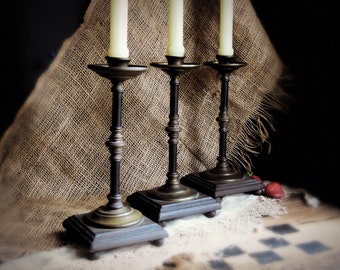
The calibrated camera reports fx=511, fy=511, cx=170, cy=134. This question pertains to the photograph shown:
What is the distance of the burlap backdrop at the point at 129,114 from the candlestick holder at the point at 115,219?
0.16m

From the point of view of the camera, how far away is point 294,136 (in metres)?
Result: 1.36

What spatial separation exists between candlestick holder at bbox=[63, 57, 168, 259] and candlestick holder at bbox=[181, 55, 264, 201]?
254 millimetres

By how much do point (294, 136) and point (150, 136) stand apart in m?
0.39

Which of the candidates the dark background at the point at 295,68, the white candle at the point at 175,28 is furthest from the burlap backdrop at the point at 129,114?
the white candle at the point at 175,28

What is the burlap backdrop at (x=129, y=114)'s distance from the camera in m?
1.22

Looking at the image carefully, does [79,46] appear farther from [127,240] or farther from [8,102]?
[127,240]

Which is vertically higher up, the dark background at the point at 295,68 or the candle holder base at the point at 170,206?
the dark background at the point at 295,68

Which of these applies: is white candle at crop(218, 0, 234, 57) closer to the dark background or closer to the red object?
the dark background

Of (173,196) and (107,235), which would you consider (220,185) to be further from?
(107,235)

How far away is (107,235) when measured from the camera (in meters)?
0.94

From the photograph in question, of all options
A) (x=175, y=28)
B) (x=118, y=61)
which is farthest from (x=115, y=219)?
(x=175, y=28)

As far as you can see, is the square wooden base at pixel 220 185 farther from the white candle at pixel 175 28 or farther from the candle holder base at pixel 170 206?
the white candle at pixel 175 28

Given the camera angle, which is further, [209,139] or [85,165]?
[209,139]

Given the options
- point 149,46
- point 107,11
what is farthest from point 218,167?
point 107,11
